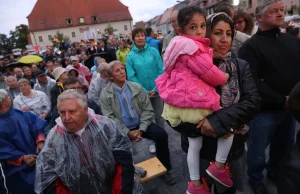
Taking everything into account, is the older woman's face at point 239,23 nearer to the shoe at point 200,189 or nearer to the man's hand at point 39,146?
the shoe at point 200,189

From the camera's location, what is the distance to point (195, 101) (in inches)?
62.1

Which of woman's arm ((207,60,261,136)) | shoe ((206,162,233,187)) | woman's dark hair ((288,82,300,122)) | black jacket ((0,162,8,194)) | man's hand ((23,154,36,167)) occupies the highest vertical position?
woman's dark hair ((288,82,300,122))

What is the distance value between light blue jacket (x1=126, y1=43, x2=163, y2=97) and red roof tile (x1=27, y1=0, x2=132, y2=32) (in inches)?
2170

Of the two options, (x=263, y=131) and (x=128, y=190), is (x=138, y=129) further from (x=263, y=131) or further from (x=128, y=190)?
(x=263, y=131)

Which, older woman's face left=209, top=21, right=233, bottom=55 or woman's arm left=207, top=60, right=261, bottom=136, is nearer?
woman's arm left=207, top=60, right=261, bottom=136

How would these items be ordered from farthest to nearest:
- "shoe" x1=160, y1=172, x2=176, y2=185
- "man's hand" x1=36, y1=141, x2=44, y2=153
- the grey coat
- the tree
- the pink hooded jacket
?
the tree, the grey coat, "shoe" x1=160, y1=172, x2=176, y2=185, "man's hand" x1=36, y1=141, x2=44, y2=153, the pink hooded jacket

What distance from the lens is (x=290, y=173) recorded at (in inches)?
42.3

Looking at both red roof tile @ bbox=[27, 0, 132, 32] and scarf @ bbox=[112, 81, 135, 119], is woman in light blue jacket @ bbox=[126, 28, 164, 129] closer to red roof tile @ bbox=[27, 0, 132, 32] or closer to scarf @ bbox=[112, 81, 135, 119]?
scarf @ bbox=[112, 81, 135, 119]

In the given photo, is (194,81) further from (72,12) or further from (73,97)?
(72,12)

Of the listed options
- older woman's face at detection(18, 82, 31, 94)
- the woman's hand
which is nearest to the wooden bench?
the woman's hand

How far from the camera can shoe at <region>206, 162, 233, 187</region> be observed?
1675mm

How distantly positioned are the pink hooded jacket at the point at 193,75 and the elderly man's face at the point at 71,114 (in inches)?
34.9

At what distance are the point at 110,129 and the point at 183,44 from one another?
3.78ft

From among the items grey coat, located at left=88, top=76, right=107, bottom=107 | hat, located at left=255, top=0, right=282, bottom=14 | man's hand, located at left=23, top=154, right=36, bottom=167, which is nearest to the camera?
hat, located at left=255, top=0, right=282, bottom=14
